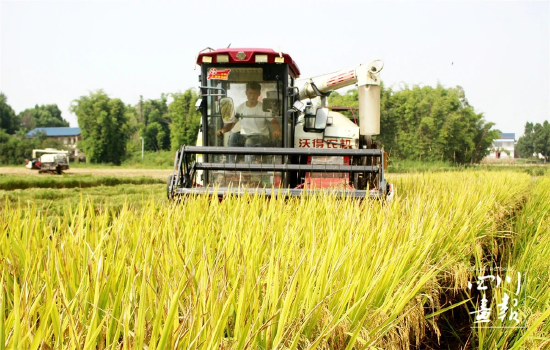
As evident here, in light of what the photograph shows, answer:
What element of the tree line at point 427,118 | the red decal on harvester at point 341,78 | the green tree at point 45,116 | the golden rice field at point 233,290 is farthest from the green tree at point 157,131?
the golden rice field at point 233,290

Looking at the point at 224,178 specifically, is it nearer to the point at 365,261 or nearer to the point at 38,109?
the point at 365,261

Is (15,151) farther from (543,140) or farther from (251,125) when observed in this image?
(543,140)

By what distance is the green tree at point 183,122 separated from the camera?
3694 cm

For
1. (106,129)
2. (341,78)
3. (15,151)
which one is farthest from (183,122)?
(341,78)

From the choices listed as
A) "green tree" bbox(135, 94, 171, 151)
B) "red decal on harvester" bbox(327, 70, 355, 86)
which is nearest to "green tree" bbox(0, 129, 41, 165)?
"green tree" bbox(135, 94, 171, 151)

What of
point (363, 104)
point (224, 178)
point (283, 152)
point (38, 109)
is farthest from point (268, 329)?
point (38, 109)

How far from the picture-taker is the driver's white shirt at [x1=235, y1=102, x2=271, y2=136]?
5.76 m

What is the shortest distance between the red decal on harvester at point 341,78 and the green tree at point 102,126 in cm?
4064

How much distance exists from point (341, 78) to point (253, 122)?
179cm

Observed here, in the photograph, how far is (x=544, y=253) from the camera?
11.6ft

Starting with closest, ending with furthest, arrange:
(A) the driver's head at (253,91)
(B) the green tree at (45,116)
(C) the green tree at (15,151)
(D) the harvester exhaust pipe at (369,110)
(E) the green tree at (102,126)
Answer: (A) the driver's head at (253,91), (D) the harvester exhaust pipe at (369,110), (C) the green tree at (15,151), (E) the green tree at (102,126), (B) the green tree at (45,116)

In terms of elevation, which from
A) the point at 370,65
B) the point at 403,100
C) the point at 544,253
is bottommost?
the point at 544,253

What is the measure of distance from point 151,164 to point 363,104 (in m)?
38.5

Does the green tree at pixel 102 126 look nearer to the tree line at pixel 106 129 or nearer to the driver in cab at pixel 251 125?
the tree line at pixel 106 129
